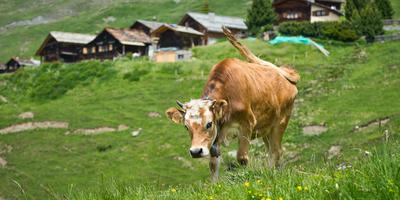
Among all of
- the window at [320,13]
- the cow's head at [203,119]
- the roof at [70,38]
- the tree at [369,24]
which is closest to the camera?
the cow's head at [203,119]

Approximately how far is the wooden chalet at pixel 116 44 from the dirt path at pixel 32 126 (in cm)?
4450

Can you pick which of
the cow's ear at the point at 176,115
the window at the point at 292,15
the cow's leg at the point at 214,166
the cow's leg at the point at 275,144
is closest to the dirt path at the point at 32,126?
the cow's leg at the point at 275,144

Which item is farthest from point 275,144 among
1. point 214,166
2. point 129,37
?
point 129,37

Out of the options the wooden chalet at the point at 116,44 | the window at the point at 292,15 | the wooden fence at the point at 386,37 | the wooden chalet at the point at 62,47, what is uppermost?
the wooden fence at the point at 386,37

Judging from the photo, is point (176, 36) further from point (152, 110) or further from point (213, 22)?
point (152, 110)

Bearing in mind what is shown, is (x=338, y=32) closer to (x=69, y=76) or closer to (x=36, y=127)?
(x=69, y=76)

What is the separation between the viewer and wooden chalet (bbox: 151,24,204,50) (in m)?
95.3

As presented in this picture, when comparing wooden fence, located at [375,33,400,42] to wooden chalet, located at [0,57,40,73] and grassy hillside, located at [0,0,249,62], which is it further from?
grassy hillside, located at [0,0,249,62]

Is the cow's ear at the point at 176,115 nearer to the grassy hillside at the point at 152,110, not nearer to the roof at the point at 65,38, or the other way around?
the grassy hillside at the point at 152,110

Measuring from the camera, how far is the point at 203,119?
9.90 meters

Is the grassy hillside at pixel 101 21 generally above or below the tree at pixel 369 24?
below

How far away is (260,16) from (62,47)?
1690 inches

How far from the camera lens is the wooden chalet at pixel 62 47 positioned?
10850 cm

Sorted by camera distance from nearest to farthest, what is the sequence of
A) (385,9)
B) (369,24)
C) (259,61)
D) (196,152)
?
(196,152) → (259,61) → (369,24) → (385,9)
